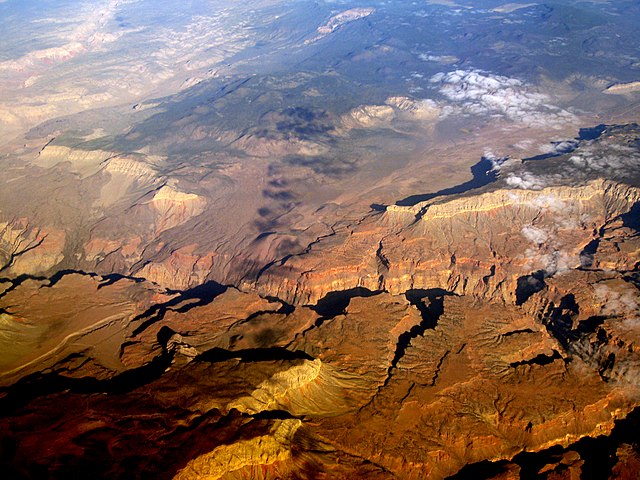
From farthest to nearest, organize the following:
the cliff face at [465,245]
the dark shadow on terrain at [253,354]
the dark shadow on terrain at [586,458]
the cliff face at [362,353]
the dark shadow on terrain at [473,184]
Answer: the dark shadow on terrain at [473,184]
the cliff face at [465,245]
the dark shadow on terrain at [253,354]
the dark shadow on terrain at [586,458]
the cliff face at [362,353]

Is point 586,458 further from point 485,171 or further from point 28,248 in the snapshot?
point 28,248

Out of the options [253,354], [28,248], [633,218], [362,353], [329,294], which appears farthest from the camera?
[28,248]

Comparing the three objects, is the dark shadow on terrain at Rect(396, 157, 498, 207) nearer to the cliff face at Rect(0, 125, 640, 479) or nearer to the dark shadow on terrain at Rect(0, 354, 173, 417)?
the cliff face at Rect(0, 125, 640, 479)

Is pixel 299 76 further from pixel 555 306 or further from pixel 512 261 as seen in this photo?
pixel 555 306

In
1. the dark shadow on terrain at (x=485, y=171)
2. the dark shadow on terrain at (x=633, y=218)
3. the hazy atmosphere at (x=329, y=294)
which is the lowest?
the dark shadow on terrain at (x=485, y=171)

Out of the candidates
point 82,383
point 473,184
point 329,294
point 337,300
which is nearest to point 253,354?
point 82,383

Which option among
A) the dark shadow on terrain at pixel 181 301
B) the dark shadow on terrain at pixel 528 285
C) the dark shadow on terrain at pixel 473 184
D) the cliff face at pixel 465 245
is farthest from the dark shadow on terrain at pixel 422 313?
the dark shadow on terrain at pixel 181 301

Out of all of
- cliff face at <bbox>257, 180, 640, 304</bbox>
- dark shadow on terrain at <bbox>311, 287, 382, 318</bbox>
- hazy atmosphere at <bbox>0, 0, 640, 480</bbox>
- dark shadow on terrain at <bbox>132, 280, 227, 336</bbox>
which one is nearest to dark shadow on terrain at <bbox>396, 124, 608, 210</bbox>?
hazy atmosphere at <bbox>0, 0, 640, 480</bbox>

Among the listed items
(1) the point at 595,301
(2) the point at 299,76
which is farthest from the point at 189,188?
(2) the point at 299,76

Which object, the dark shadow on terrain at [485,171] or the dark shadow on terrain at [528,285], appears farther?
the dark shadow on terrain at [485,171]

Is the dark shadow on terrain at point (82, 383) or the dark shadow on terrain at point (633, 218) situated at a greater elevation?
A: the dark shadow on terrain at point (82, 383)

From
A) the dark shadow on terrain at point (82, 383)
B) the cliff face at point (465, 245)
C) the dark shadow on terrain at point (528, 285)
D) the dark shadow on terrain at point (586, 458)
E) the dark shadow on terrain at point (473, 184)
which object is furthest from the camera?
the dark shadow on terrain at point (473, 184)

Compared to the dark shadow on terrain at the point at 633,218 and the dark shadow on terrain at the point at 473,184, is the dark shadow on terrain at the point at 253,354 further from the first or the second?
the dark shadow on terrain at the point at 633,218
